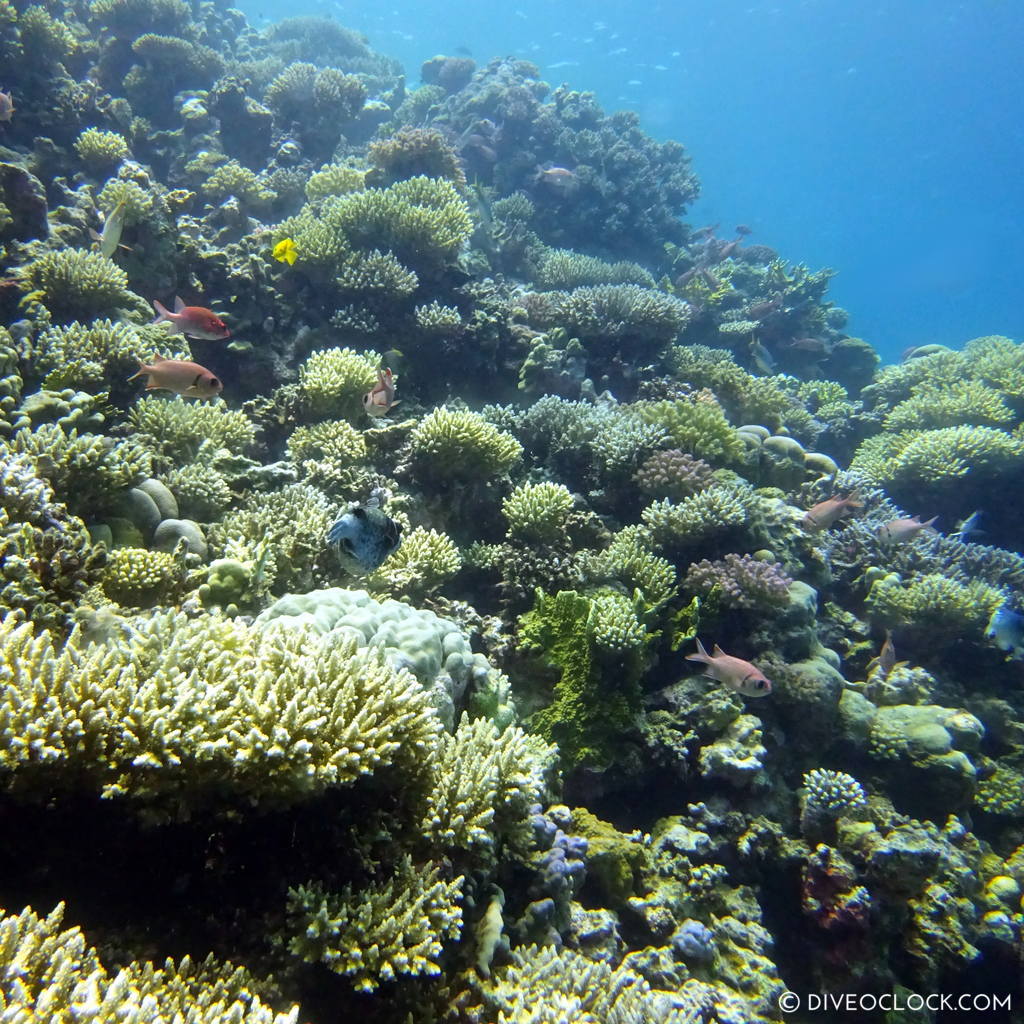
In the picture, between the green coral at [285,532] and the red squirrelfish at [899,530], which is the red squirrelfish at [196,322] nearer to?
the green coral at [285,532]

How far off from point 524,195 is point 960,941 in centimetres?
1594

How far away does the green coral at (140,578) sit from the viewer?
3.50m

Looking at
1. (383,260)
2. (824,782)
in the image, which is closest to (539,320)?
(383,260)

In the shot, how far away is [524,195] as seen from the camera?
14891mm

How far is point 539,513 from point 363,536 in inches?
113

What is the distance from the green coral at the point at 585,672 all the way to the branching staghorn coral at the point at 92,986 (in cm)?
288

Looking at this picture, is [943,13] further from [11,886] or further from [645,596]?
[11,886]

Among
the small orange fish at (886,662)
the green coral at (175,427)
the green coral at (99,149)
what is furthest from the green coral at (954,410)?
the green coral at (99,149)

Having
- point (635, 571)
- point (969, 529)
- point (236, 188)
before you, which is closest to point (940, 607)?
point (969, 529)

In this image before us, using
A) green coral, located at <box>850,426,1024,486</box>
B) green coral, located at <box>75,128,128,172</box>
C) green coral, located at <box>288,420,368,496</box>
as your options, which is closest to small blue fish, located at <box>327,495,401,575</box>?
green coral, located at <box>288,420,368,496</box>

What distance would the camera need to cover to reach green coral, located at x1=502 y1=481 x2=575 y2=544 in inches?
224

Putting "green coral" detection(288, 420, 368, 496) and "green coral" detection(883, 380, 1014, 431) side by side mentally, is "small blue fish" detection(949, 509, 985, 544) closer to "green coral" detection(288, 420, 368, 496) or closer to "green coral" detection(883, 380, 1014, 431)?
"green coral" detection(883, 380, 1014, 431)

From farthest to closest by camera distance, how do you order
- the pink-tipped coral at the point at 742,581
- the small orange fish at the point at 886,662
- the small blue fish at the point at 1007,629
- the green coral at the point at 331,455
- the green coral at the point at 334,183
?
the green coral at the point at 334,183
the small blue fish at the point at 1007,629
the small orange fish at the point at 886,662
the green coral at the point at 331,455
the pink-tipped coral at the point at 742,581

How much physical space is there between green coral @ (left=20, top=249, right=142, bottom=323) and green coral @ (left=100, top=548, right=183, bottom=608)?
13.5 feet
